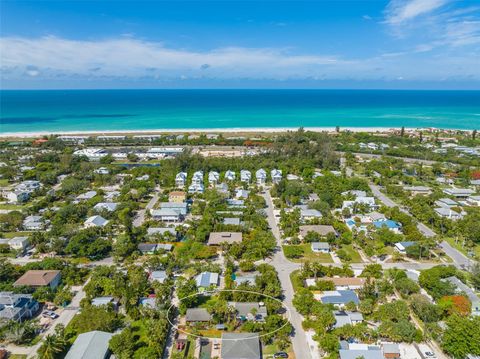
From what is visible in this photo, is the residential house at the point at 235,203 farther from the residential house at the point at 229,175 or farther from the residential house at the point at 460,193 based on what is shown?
the residential house at the point at 460,193

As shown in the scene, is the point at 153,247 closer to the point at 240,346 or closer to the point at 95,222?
the point at 95,222

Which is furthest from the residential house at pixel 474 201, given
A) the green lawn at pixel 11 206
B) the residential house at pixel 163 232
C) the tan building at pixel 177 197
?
the green lawn at pixel 11 206

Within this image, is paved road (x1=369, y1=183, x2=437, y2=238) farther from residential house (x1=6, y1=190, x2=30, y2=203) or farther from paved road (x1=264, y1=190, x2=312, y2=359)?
residential house (x1=6, y1=190, x2=30, y2=203)

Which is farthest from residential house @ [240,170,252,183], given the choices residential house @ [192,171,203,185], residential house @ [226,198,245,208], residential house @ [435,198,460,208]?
residential house @ [435,198,460,208]

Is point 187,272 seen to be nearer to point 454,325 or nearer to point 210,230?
point 210,230

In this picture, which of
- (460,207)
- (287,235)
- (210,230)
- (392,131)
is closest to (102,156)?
(210,230)

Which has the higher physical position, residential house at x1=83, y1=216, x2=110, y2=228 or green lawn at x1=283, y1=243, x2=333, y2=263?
residential house at x1=83, y1=216, x2=110, y2=228
